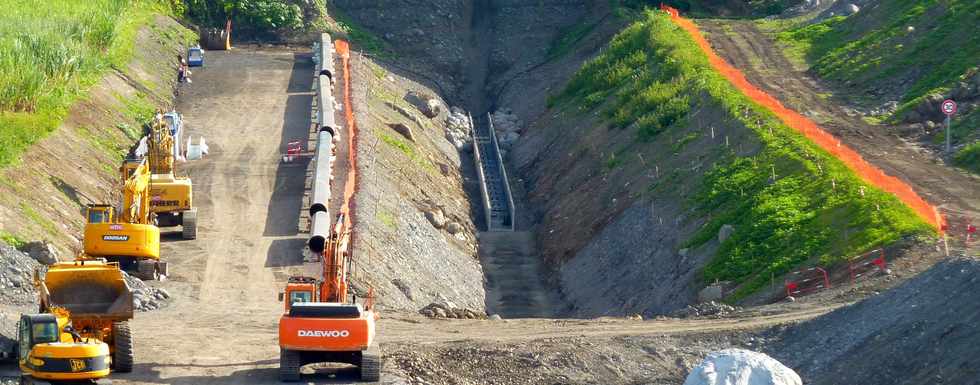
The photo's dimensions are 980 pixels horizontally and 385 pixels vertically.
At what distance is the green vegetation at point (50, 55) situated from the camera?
4847 cm

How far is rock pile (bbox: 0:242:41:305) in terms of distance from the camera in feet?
121

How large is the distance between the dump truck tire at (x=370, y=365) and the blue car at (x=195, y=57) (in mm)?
40135

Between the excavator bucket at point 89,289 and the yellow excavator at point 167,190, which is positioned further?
the yellow excavator at point 167,190

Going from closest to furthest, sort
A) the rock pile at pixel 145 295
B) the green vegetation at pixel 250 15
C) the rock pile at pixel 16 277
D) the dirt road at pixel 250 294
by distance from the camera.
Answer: the dirt road at pixel 250 294 < the rock pile at pixel 16 277 < the rock pile at pixel 145 295 < the green vegetation at pixel 250 15

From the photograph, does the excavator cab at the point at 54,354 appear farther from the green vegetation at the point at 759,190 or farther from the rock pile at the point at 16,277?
the green vegetation at the point at 759,190

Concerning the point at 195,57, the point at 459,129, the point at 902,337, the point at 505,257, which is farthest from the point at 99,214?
the point at 459,129

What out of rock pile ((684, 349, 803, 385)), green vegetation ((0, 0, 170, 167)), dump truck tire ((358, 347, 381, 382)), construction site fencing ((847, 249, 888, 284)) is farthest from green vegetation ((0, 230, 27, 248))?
construction site fencing ((847, 249, 888, 284))

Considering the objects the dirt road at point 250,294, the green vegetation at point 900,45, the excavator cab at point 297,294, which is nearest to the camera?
the excavator cab at point 297,294

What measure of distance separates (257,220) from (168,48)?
24026mm

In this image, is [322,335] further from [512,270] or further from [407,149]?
[407,149]

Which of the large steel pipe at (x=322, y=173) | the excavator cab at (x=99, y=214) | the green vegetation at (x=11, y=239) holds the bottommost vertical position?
the green vegetation at (x=11, y=239)

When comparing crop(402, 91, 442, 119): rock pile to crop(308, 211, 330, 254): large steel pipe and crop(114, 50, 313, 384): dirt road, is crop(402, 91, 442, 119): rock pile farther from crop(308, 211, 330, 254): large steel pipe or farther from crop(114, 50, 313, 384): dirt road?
crop(308, 211, 330, 254): large steel pipe

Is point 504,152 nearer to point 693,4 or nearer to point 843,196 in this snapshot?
point 693,4

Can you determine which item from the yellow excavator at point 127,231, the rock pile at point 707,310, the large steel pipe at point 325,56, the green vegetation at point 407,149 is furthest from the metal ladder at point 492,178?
the yellow excavator at point 127,231
